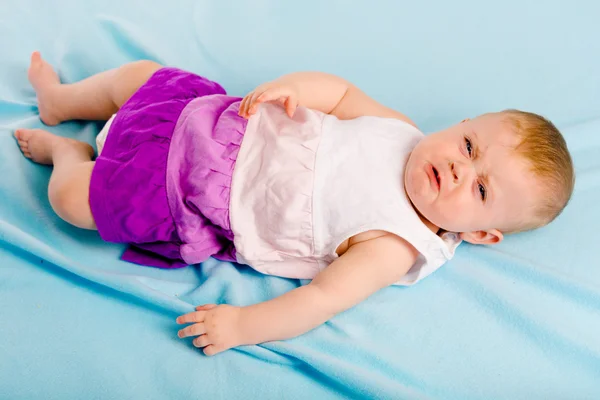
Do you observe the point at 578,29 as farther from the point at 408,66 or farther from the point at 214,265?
the point at 214,265

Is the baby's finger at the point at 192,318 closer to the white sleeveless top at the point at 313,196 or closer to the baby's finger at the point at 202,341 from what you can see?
the baby's finger at the point at 202,341

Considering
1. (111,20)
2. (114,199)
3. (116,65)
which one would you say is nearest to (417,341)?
(114,199)

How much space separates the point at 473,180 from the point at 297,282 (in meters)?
0.40

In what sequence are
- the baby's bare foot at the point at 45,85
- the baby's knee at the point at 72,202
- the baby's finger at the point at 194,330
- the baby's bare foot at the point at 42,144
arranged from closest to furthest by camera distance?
the baby's finger at the point at 194,330 < the baby's knee at the point at 72,202 < the baby's bare foot at the point at 42,144 < the baby's bare foot at the point at 45,85

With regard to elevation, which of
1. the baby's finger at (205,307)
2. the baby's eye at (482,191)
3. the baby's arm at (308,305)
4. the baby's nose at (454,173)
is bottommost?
the baby's finger at (205,307)

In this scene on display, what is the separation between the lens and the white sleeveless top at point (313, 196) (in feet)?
3.35

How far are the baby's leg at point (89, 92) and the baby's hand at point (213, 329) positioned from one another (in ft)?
1.80

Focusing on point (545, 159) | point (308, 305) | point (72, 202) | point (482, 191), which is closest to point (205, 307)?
point (308, 305)

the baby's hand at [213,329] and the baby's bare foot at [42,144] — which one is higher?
the baby's bare foot at [42,144]

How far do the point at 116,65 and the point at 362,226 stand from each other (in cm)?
85

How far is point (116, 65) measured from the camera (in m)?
1.44

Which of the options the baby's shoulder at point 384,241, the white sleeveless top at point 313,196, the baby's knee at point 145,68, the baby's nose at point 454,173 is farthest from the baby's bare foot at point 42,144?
the baby's nose at point 454,173

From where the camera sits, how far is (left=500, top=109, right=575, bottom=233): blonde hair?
970mm

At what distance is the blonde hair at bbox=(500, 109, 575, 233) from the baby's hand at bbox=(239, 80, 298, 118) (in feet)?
1.35
